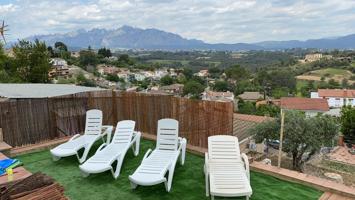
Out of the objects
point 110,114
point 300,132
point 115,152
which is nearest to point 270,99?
point 300,132

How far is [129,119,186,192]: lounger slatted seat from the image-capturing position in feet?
17.3

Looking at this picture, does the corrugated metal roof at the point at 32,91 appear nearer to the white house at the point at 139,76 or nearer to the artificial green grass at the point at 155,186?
the artificial green grass at the point at 155,186

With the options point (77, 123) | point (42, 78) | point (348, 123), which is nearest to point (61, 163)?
point (77, 123)

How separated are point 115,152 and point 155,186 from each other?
146 centimetres

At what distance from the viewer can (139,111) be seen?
9.12 m

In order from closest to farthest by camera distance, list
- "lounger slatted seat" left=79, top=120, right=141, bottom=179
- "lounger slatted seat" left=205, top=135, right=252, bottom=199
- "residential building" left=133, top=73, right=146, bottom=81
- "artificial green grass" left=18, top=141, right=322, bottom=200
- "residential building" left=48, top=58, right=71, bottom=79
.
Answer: "lounger slatted seat" left=205, top=135, right=252, bottom=199 → "artificial green grass" left=18, top=141, right=322, bottom=200 → "lounger slatted seat" left=79, top=120, right=141, bottom=179 → "residential building" left=48, top=58, right=71, bottom=79 → "residential building" left=133, top=73, right=146, bottom=81

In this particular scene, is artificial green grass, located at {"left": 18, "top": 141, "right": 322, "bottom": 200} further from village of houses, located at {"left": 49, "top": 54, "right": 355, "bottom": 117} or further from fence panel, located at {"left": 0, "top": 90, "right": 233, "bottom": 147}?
village of houses, located at {"left": 49, "top": 54, "right": 355, "bottom": 117}

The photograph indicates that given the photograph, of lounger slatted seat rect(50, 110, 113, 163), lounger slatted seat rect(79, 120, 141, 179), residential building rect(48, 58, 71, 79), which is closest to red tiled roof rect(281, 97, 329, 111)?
residential building rect(48, 58, 71, 79)

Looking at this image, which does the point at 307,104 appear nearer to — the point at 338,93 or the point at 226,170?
the point at 338,93

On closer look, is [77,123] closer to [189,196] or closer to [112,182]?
[112,182]

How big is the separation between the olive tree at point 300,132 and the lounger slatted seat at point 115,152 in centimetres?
628

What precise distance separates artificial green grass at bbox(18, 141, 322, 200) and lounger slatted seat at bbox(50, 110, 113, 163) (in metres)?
0.26

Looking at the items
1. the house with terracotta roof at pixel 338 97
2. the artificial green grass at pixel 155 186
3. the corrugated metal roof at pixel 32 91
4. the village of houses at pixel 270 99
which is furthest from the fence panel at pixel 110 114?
the house with terracotta roof at pixel 338 97

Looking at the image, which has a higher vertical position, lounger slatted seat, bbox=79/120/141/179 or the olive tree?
lounger slatted seat, bbox=79/120/141/179
